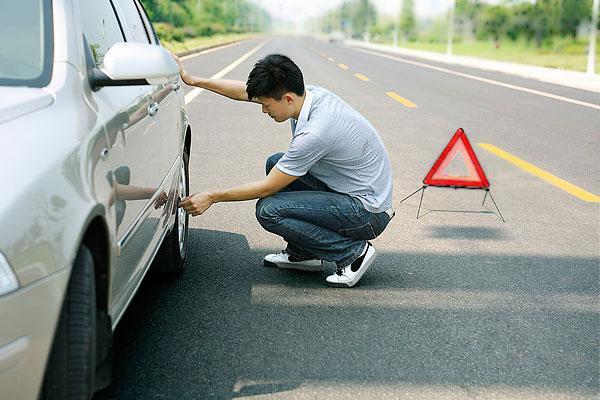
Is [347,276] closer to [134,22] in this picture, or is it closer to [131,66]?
[134,22]

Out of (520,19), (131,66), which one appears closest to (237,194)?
(131,66)

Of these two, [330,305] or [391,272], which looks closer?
[330,305]

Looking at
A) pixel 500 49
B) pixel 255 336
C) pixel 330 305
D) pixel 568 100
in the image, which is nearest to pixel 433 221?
pixel 330 305

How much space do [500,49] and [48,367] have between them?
5640 cm

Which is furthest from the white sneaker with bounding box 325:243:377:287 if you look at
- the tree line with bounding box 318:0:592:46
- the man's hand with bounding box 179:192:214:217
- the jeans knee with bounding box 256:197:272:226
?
the tree line with bounding box 318:0:592:46

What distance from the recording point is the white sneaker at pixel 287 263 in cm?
468

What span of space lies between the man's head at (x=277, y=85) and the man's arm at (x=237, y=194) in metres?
0.34

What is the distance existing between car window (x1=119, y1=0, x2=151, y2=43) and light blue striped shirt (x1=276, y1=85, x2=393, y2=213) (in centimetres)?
97

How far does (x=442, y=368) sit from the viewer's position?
3.36m

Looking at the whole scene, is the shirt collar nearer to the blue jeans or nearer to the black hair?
the black hair

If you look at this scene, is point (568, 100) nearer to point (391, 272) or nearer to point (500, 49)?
point (391, 272)

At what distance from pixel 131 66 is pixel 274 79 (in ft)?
4.23

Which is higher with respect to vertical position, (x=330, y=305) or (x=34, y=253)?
(x=34, y=253)

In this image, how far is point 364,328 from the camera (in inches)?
149
